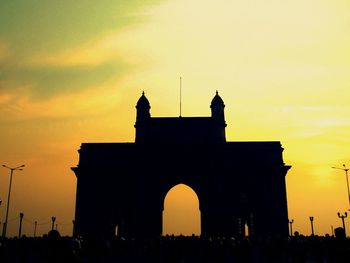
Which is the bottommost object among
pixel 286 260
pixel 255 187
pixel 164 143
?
pixel 286 260

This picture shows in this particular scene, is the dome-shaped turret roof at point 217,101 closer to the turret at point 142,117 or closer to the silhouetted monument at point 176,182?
the silhouetted monument at point 176,182

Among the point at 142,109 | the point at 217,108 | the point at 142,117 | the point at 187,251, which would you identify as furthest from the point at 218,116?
the point at 187,251

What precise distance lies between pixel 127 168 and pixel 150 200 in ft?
14.4

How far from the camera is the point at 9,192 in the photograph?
145 feet

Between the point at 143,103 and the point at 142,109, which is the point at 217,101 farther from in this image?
the point at 142,109

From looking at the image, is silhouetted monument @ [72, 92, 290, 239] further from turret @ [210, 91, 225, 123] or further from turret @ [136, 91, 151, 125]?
turret @ [210, 91, 225, 123]

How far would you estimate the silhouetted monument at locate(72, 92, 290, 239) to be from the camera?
41719mm

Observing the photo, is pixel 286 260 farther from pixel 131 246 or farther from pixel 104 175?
pixel 104 175

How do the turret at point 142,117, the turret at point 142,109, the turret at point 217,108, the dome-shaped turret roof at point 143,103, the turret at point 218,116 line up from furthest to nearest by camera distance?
the dome-shaped turret roof at point 143,103
the turret at point 142,109
the turret at point 217,108
the turret at point 142,117
the turret at point 218,116

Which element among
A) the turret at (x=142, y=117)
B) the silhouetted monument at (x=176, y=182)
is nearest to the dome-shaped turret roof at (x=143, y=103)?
the turret at (x=142, y=117)

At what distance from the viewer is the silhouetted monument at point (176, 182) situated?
41.7 meters

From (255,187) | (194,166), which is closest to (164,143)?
(194,166)

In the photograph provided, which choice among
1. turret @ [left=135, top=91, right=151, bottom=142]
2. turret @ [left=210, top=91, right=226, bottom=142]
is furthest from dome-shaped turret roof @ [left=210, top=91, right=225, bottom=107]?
turret @ [left=135, top=91, right=151, bottom=142]

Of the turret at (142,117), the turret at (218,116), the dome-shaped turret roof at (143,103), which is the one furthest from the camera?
the dome-shaped turret roof at (143,103)
